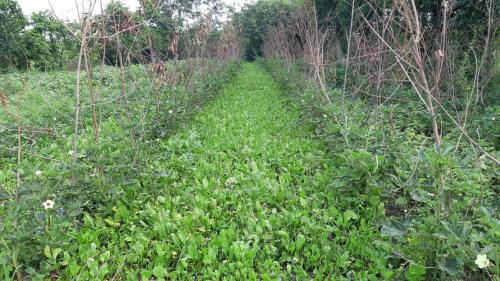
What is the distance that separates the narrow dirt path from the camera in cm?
234

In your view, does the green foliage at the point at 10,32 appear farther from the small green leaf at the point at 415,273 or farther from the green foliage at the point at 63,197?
the small green leaf at the point at 415,273

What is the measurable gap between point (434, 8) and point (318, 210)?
338 inches

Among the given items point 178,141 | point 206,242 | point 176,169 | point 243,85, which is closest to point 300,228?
Answer: point 206,242

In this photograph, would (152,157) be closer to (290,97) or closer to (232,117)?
(232,117)

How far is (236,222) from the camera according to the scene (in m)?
2.88

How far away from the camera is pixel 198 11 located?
343 inches

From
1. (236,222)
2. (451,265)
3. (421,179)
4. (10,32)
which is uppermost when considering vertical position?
(10,32)

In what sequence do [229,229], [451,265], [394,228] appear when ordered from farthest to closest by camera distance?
[229,229], [394,228], [451,265]

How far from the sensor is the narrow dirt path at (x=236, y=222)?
Answer: 2.34 m

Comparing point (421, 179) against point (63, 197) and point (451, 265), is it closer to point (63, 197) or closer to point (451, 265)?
point (451, 265)

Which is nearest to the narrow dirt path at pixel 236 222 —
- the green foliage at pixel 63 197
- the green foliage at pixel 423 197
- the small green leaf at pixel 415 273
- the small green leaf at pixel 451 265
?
the green foliage at pixel 63 197

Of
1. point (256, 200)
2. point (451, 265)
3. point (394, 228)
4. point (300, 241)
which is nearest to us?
point (451, 265)

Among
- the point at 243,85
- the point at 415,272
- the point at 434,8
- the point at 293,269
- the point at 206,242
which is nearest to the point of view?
the point at 415,272

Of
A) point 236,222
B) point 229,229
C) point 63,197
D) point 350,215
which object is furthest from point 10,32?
point 350,215
